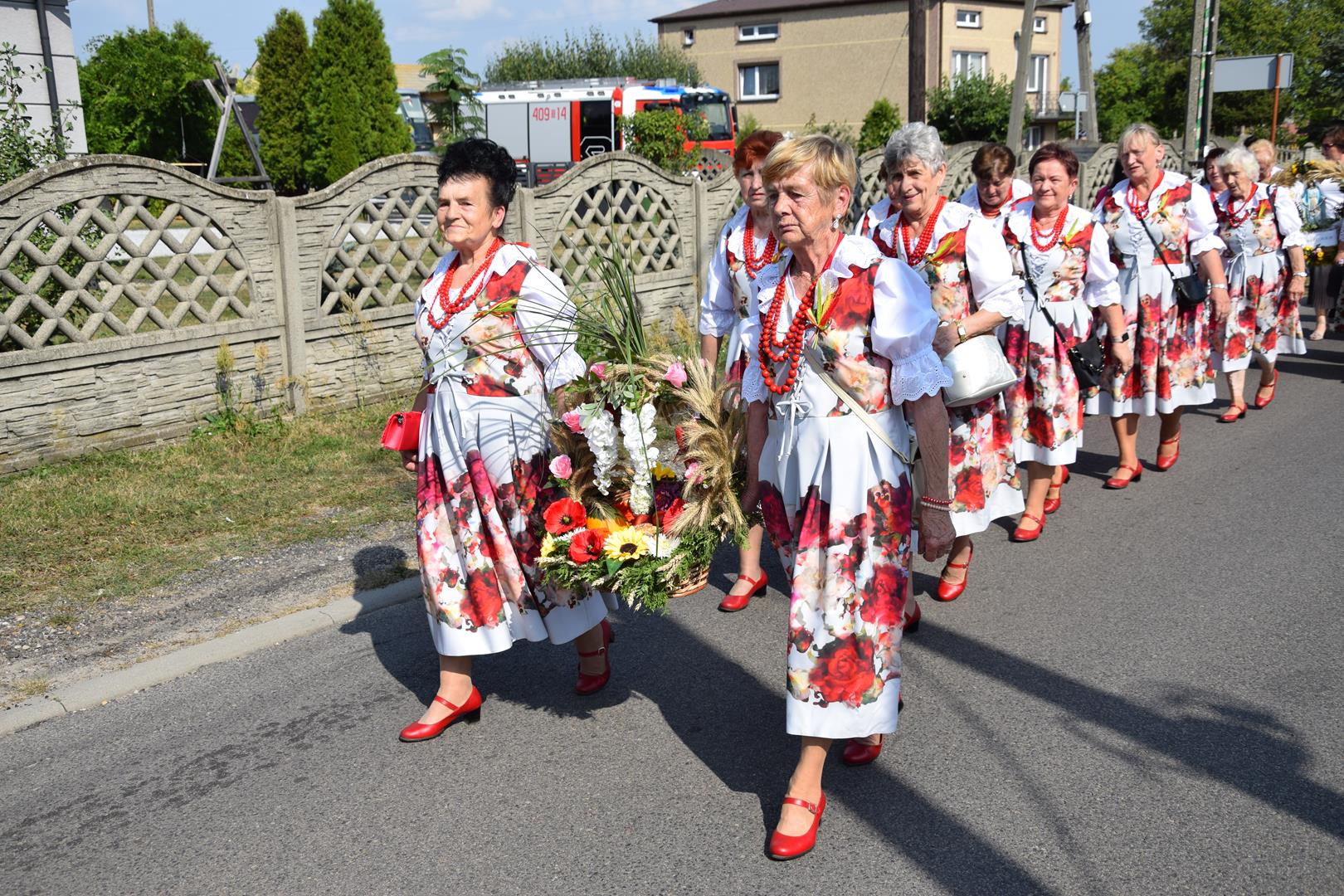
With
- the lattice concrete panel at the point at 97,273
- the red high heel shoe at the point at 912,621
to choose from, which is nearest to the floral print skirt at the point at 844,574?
the red high heel shoe at the point at 912,621

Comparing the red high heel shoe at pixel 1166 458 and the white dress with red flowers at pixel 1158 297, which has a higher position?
the white dress with red flowers at pixel 1158 297

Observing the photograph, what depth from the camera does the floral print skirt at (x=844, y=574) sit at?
3.29 m

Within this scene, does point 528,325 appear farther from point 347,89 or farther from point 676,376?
point 347,89

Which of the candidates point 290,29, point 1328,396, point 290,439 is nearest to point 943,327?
point 290,439

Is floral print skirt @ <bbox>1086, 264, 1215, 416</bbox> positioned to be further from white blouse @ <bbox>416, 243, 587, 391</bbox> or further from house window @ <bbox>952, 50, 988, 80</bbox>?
house window @ <bbox>952, 50, 988, 80</bbox>

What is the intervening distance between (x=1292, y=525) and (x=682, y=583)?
436 cm

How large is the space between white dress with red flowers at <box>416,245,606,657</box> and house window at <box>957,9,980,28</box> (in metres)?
51.2

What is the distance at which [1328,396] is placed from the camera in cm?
995

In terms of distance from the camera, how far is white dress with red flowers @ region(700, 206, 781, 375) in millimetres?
5168

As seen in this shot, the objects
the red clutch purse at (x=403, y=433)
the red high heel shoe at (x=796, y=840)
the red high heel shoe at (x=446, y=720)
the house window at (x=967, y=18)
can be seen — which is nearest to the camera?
the red high heel shoe at (x=796, y=840)

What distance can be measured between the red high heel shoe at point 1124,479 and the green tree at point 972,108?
39596mm

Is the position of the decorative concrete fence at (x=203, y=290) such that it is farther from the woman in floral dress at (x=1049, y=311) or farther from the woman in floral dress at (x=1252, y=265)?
the woman in floral dress at (x=1252, y=265)

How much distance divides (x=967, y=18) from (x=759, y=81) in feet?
30.0

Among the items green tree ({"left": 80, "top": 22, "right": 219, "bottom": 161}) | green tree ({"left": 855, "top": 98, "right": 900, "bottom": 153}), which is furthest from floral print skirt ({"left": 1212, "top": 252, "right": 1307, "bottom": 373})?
green tree ({"left": 855, "top": 98, "right": 900, "bottom": 153})
